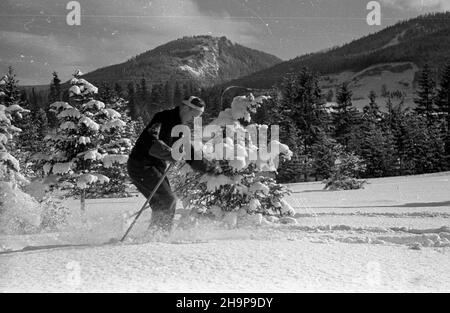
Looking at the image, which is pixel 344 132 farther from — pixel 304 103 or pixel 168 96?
pixel 168 96

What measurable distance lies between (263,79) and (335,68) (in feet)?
117

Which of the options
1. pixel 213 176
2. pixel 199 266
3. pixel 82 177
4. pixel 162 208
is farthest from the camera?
pixel 82 177

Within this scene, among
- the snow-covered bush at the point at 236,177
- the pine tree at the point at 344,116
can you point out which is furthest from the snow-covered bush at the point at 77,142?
the pine tree at the point at 344,116

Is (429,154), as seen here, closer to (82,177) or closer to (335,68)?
(82,177)

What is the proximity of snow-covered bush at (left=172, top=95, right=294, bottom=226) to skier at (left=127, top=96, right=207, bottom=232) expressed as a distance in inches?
103

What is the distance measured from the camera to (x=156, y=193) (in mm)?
5367

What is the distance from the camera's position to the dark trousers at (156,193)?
17.5 feet

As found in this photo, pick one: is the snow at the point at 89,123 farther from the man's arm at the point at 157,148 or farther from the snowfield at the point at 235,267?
the snowfield at the point at 235,267

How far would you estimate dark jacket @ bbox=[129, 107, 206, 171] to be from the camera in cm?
530

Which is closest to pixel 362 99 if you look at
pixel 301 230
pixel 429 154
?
pixel 429 154

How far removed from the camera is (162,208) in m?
5.36

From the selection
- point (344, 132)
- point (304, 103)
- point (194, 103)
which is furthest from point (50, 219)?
point (344, 132)

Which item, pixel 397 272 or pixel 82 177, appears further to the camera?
pixel 82 177

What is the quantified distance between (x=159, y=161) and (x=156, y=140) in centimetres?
47
